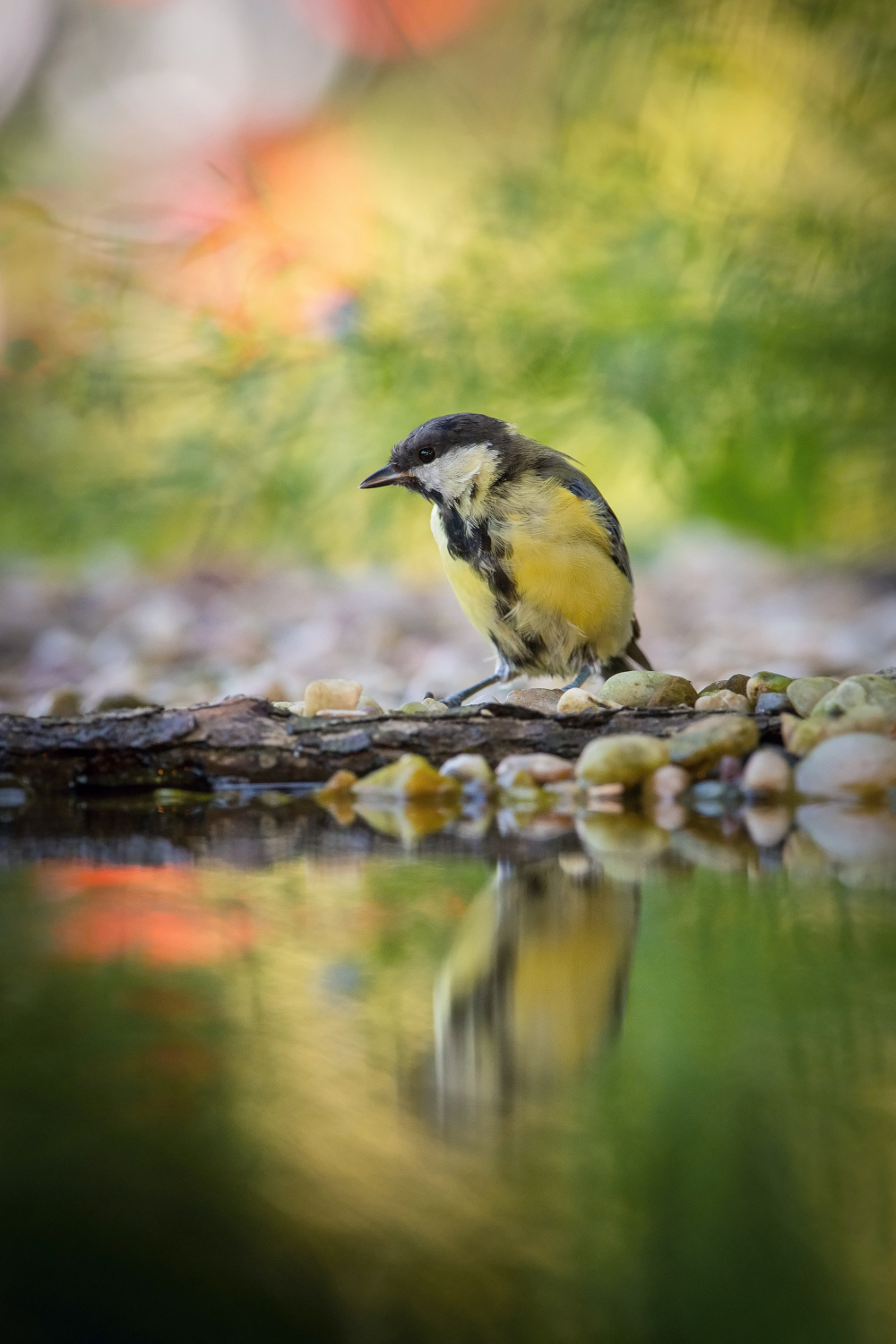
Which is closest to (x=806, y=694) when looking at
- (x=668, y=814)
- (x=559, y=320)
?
(x=668, y=814)

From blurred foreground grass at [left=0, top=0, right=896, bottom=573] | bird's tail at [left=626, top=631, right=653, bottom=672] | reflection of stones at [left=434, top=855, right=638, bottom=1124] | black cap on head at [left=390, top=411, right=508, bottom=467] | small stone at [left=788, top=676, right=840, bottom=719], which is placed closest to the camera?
reflection of stones at [left=434, top=855, right=638, bottom=1124]

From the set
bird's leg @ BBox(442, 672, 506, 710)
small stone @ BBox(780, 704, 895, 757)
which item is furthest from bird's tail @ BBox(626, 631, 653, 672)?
small stone @ BBox(780, 704, 895, 757)

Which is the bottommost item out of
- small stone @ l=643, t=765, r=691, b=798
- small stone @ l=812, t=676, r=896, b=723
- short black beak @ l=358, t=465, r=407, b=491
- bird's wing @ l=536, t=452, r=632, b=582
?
small stone @ l=643, t=765, r=691, b=798

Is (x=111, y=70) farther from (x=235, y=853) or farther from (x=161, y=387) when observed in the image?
(x=235, y=853)

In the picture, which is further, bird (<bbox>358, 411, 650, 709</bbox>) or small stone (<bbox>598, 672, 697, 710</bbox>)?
bird (<bbox>358, 411, 650, 709</bbox>)

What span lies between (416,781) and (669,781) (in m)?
0.21

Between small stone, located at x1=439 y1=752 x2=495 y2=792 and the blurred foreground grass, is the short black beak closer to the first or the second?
small stone, located at x1=439 y1=752 x2=495 y2=792

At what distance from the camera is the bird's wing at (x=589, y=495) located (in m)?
1.41

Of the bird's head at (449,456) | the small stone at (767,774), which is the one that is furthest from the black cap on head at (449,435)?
the small stone at (767,774)

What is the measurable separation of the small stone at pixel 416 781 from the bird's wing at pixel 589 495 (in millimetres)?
477

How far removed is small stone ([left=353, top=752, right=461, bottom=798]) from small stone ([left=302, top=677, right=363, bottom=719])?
22 centimetres

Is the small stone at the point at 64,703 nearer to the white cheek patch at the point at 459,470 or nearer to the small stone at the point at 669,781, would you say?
the white cheek patch at the point at 459,470

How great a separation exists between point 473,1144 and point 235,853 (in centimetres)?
47

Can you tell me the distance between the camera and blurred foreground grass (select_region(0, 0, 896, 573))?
1.97 metres
